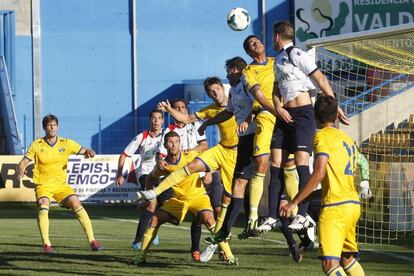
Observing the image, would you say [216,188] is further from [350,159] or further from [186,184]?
[350,159]

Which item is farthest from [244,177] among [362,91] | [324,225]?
[362,91]

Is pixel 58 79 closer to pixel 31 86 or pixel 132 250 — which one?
pixel 31 86

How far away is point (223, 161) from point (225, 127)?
54 centimetres

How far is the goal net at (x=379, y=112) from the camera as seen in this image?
18172 millimetres

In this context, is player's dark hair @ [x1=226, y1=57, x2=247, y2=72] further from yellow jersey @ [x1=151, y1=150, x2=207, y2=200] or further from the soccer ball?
the soccer ball

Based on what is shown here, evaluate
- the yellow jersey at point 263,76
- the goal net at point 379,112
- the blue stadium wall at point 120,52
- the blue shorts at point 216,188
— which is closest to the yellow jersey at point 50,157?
the blue shorts at point 216,188

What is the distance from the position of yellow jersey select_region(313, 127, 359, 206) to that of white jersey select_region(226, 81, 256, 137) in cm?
311

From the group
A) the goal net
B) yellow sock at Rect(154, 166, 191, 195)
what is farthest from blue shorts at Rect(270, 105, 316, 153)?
the goal net

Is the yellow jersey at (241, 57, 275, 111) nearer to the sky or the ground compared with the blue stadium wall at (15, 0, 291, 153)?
nearer to the ground

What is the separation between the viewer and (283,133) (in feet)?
40.4

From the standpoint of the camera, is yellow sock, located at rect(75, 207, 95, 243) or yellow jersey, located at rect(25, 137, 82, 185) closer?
yellow sock, located at rect(75, 207, 95, 243)

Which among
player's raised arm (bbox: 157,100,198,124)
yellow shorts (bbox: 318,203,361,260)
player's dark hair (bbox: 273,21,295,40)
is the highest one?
player's dark hair (bbox: 273,21,295,40)

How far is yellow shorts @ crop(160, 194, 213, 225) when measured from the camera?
13695mm

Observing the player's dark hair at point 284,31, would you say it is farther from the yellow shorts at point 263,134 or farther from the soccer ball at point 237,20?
the soccer ball at point 237,20
